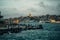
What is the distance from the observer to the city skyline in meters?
2.48

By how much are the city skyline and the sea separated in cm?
25

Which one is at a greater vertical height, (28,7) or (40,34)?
(28,7)

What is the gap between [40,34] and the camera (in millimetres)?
2455

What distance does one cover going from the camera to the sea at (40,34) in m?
2.44

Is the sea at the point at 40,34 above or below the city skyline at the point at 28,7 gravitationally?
below

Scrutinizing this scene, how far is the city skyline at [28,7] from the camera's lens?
8.13 feet

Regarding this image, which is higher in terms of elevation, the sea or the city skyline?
the city skyline

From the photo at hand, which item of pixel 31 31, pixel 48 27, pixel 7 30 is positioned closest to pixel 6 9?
pixel 7 30

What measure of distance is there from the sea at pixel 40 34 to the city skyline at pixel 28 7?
9.8 inches

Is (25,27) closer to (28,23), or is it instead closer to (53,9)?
(28,23)

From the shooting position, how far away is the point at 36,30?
2.48 meters

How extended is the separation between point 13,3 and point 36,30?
619 mm

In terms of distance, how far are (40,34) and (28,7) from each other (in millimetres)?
514

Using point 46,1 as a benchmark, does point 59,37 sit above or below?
below
